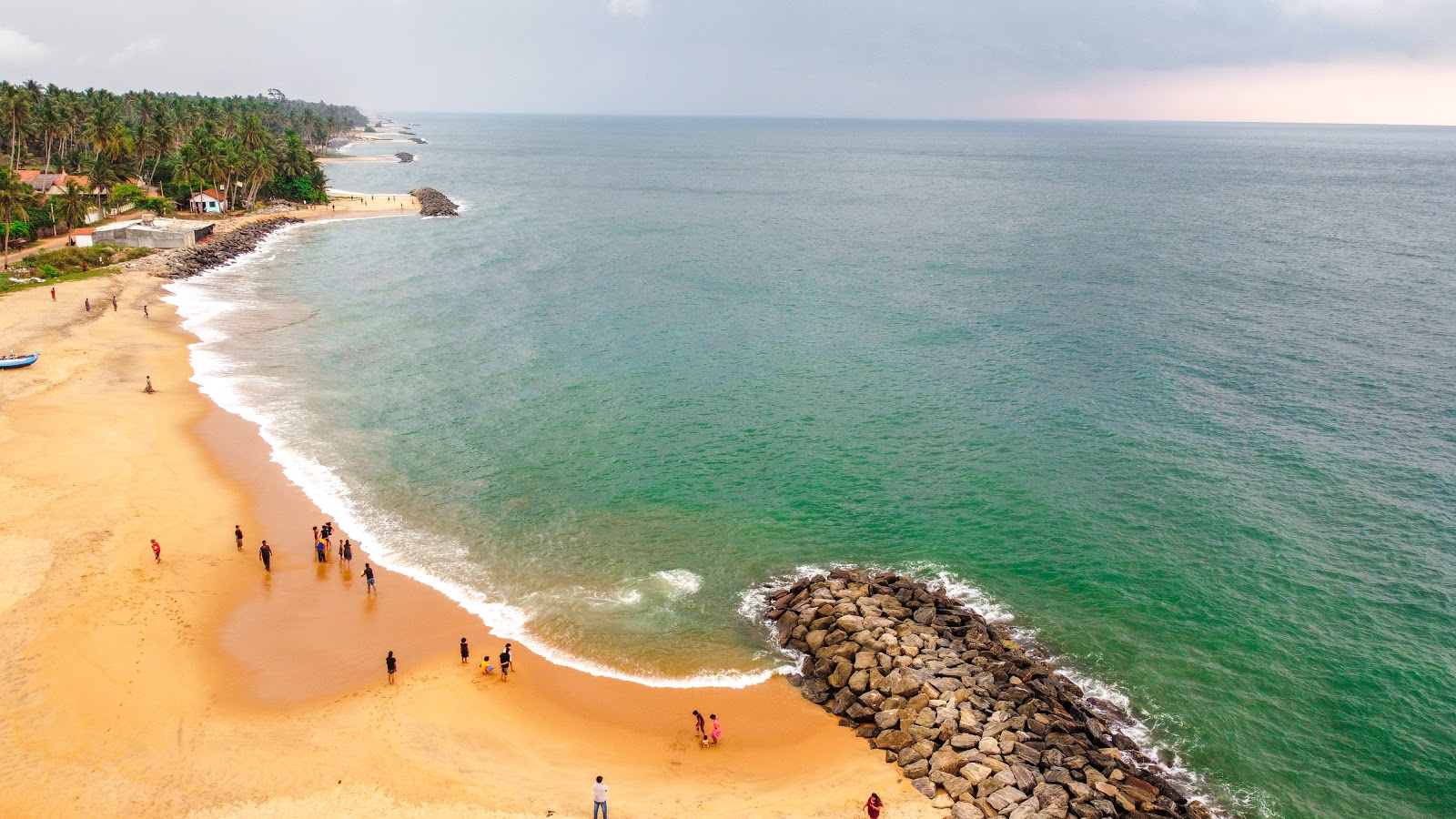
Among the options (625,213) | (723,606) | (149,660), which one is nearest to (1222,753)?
(723,606)

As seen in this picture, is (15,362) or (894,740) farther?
(15,362)

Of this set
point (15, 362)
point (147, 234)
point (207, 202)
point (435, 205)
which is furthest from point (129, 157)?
point (15, 362)

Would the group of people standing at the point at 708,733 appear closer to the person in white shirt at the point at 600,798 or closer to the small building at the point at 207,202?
the person in white shirt at the point at 600,798

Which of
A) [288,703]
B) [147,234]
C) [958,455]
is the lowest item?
[288,703]

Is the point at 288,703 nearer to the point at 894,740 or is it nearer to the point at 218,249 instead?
the point at 894,740

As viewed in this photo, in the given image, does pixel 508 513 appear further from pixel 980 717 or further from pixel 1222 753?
pixel 1222 753
